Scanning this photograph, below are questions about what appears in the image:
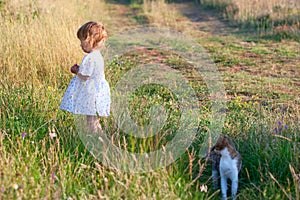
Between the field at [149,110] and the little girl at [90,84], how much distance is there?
0.50 ft

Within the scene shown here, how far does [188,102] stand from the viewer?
19.0 ft

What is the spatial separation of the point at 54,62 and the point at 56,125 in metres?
1.96

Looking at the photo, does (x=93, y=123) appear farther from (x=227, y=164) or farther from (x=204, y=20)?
(x=204, y=20)

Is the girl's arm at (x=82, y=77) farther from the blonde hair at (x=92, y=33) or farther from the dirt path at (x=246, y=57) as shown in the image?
the dirt path at (x=246, y=57)

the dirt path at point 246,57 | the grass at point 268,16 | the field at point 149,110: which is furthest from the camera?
the grass at point 268,16

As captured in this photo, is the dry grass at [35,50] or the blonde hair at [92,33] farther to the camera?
the dry grass at [35,50]

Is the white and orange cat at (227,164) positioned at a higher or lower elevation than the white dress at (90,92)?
lower

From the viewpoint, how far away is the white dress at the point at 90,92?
411 cm

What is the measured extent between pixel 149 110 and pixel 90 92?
0.63 metres

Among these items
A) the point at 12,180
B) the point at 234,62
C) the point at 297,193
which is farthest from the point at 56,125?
the point at 234,62

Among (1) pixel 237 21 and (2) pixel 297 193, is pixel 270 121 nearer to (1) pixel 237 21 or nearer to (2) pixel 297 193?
(2) pixel 297 193

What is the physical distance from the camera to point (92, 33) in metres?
4.11

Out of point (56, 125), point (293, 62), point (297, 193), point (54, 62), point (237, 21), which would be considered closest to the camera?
point (297, 193)

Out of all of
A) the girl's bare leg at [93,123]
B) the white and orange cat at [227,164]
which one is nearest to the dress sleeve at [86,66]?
the girl's bare leg at [93,123]
